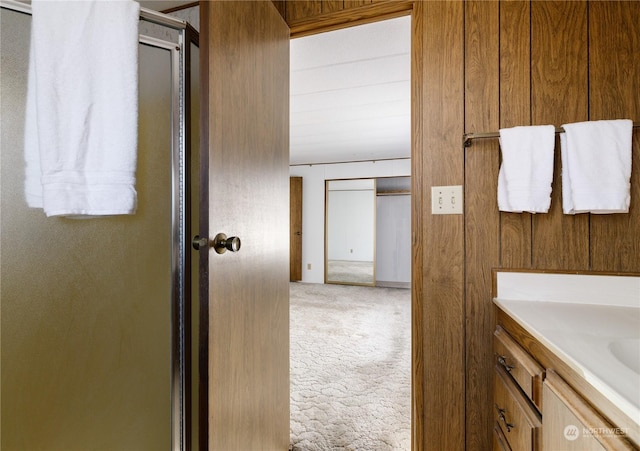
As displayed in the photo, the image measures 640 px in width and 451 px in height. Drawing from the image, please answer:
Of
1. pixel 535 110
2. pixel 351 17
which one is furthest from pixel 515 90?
pixel 351 17

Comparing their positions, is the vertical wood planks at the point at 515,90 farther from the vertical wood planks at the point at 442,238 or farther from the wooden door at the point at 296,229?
the wooden door at the point at 296,229

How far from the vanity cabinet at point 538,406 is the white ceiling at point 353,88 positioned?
1716 mm

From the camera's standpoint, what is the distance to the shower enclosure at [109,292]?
974mm

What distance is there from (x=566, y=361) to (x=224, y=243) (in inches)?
36.5

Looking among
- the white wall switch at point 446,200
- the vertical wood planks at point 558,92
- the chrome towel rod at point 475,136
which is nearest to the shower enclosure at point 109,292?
the white wall switch at point 446,200

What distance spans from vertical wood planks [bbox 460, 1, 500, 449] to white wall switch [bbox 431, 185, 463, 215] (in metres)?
0.03

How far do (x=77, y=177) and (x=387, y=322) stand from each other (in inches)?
133

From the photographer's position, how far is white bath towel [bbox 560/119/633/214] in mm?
1053

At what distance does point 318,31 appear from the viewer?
1.54 m

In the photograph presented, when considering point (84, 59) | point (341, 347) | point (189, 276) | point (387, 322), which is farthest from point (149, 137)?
point (387, 322)

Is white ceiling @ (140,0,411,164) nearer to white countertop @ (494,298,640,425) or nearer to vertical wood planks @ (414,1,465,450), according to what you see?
vertical wood planks @ (414,1,465,450)

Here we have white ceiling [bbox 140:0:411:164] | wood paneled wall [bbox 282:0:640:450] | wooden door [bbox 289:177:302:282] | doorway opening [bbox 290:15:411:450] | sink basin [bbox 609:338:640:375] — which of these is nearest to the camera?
sink basin [bbox 609:338:640:375]

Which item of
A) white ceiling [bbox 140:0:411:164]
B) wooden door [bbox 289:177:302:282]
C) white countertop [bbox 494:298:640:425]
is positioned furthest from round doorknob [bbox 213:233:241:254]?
wooden door [bbox 289:177:302:282]

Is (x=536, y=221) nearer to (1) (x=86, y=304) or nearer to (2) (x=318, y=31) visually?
(2) (x=318, y=31)
